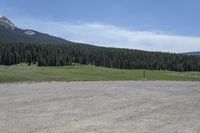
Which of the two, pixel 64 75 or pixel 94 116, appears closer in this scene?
pixel 94 116

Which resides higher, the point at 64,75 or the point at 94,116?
the point at 64,75

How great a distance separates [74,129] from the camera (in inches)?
724

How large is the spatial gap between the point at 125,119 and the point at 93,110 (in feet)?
13.2

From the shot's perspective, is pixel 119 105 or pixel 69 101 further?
pixel 69 101

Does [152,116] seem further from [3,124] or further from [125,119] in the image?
[3,124]

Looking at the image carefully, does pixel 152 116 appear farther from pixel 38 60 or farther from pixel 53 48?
pixel 53 48

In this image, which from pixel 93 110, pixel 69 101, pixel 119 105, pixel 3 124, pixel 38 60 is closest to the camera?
pixel 3 124

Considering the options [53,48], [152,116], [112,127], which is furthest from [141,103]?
[53,48]

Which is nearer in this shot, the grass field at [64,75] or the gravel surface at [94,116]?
the gravel surface at [94,116]

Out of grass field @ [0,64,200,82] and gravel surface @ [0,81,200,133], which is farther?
grass field @ [0,64,200,82]

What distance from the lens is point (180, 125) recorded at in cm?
2009

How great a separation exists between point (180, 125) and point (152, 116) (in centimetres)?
304

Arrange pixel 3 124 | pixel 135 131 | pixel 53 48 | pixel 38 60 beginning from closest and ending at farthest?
pixel 135 131 < pixel 3 124 < pixel 38 60 < pixel 53 48

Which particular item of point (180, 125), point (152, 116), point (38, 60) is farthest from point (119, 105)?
point (38, 60)
